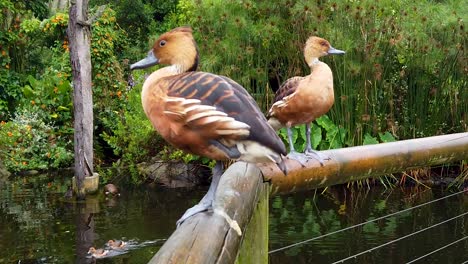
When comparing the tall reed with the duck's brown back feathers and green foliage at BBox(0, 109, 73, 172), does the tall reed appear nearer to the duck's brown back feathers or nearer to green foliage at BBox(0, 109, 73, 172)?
green foliage at BBox(0, 109, 73, 172)

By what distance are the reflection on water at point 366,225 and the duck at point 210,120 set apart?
3721 millimetres

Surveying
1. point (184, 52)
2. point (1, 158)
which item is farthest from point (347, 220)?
point (1, 158)

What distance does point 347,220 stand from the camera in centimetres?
611

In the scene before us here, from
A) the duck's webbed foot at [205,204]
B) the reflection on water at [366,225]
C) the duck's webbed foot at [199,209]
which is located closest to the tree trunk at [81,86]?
the reflection on water at [366,225]

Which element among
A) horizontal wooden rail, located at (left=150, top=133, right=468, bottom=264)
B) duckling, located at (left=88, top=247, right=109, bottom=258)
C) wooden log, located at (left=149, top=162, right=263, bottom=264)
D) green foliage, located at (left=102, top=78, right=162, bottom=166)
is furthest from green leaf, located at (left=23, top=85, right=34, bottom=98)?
wooden log, located at (left=149, top=162, right=263, bottom=264)

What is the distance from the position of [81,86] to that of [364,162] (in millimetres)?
6287

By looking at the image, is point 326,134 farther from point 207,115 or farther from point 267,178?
point 207,115

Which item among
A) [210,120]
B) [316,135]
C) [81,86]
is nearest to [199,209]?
[210,120]

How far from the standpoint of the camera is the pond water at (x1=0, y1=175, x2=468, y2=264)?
16.9 feet

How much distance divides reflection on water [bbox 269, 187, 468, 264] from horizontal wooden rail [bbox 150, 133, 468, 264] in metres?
2.79

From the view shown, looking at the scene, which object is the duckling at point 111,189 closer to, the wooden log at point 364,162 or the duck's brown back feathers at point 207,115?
the wooden log at point 364,162

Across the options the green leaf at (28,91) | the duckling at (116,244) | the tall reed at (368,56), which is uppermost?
the tall reed at (368,56)

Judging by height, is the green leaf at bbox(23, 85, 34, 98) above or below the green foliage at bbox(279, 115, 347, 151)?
above

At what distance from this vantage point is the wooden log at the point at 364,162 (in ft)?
5.38
